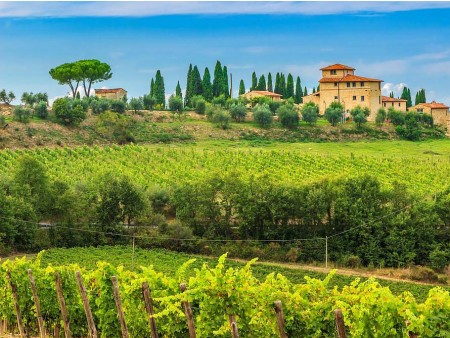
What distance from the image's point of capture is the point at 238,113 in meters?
89.7

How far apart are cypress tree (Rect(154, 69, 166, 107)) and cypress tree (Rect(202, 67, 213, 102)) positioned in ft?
20.0

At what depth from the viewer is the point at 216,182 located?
46.2m

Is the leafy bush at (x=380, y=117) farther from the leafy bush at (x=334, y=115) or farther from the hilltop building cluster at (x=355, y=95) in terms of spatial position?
the hilltop building cluster at (x=355, y=95)

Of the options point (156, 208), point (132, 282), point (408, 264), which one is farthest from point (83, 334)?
point (156, 208)

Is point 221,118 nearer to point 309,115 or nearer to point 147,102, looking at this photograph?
point 309,115

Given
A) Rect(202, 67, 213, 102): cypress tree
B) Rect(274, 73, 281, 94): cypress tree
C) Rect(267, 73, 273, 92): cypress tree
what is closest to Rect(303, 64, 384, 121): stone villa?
Rect(274, 73, 281, 94): cypress tree

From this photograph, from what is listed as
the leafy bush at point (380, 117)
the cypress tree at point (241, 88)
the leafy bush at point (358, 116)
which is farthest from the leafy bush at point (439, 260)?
the cypress tree at point (241, 88)

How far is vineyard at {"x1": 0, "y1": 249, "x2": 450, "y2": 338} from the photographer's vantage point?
11375 mm

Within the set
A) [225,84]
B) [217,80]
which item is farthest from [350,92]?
[217,80]

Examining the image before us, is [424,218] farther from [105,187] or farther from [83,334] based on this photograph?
[83,334]

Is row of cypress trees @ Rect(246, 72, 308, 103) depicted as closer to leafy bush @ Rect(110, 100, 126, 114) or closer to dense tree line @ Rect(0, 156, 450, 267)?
leafy bush @ Rect(110, 100, 126, 114)

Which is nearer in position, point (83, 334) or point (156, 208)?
point (83, 334)

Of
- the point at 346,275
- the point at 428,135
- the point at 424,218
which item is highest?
the point at 428,135

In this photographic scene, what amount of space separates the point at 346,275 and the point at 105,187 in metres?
16.1
